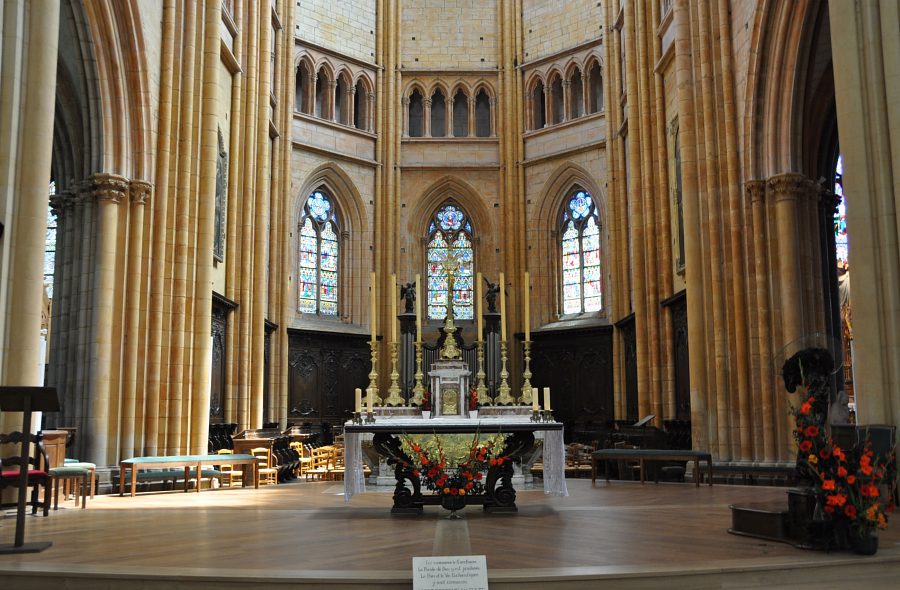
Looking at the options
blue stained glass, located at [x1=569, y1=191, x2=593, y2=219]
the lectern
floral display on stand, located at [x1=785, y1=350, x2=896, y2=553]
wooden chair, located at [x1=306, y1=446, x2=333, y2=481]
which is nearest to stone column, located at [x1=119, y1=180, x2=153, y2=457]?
wooden chair, located at [x1=306, y1=446, x2=333, y2=481]

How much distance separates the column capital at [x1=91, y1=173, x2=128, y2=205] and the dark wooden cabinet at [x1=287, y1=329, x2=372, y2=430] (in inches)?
449

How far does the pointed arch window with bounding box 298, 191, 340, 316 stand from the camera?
92.3ft

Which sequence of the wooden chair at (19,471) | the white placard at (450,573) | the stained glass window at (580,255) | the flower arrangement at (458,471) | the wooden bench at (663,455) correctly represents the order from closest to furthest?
1. the white placard at (450,573)
2. the wooden chair at (19,471)
3. the flower arrangement at (458,471)
4. the wooden bench at (663,455)
5. the stained glass window at (580,255)

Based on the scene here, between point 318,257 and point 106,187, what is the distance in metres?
13.9

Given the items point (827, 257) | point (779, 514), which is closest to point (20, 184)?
point (779, 514)

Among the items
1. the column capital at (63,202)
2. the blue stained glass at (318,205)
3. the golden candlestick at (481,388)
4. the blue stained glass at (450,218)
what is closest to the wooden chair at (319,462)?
the golden candlestick at (481,388)

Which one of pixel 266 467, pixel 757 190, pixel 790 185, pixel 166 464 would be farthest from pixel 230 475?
pixel 790 185

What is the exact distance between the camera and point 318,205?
94.4ft

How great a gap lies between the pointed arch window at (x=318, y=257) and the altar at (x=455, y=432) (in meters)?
16.9

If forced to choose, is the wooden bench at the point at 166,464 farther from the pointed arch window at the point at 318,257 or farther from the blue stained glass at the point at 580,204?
the blue stained glass at the point at 580,204

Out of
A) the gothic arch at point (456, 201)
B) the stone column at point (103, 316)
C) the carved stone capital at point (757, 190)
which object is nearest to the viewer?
the stone column at point (103, 316)

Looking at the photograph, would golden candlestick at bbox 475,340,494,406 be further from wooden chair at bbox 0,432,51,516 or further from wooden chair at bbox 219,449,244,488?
wooden chair at bbox 0,432,51,516

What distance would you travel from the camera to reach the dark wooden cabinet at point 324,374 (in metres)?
26.1

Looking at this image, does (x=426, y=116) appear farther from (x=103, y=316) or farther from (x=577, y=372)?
(x=103, y=316)
